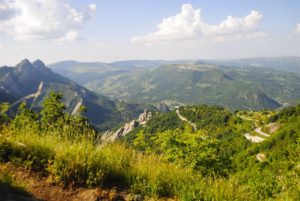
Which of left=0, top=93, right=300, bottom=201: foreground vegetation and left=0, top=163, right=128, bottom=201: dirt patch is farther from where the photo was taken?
left=0, top=93, right=300, bottom=201: foreground vegetation

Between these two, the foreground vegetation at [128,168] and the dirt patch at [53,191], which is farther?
the foreground vegetation at [128,168]

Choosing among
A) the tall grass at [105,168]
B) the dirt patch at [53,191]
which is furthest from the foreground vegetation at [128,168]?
the dirt patch at [53,191]

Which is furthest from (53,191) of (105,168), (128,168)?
(128,168)

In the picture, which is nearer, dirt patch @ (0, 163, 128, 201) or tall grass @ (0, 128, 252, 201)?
dirt patch @ (0, 163, 128, 201)

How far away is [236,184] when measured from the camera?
26.9ft

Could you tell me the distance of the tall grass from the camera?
794 cm

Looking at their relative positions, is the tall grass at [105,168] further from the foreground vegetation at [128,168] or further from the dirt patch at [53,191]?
the dirt patch at [53,191]

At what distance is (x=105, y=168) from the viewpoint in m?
8.76

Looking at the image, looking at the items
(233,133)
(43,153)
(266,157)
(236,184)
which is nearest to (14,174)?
(43,153)

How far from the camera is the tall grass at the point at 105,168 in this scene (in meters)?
7.94

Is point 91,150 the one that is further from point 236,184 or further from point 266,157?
point 266,157

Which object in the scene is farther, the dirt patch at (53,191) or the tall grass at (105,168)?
the tall grass at (105,168)

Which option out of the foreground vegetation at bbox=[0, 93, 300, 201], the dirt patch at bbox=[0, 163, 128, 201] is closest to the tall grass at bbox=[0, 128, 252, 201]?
the foreground vegetation at bbox=[0, 93, 300, 201]

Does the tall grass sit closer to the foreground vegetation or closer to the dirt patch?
the foreground vegetation
